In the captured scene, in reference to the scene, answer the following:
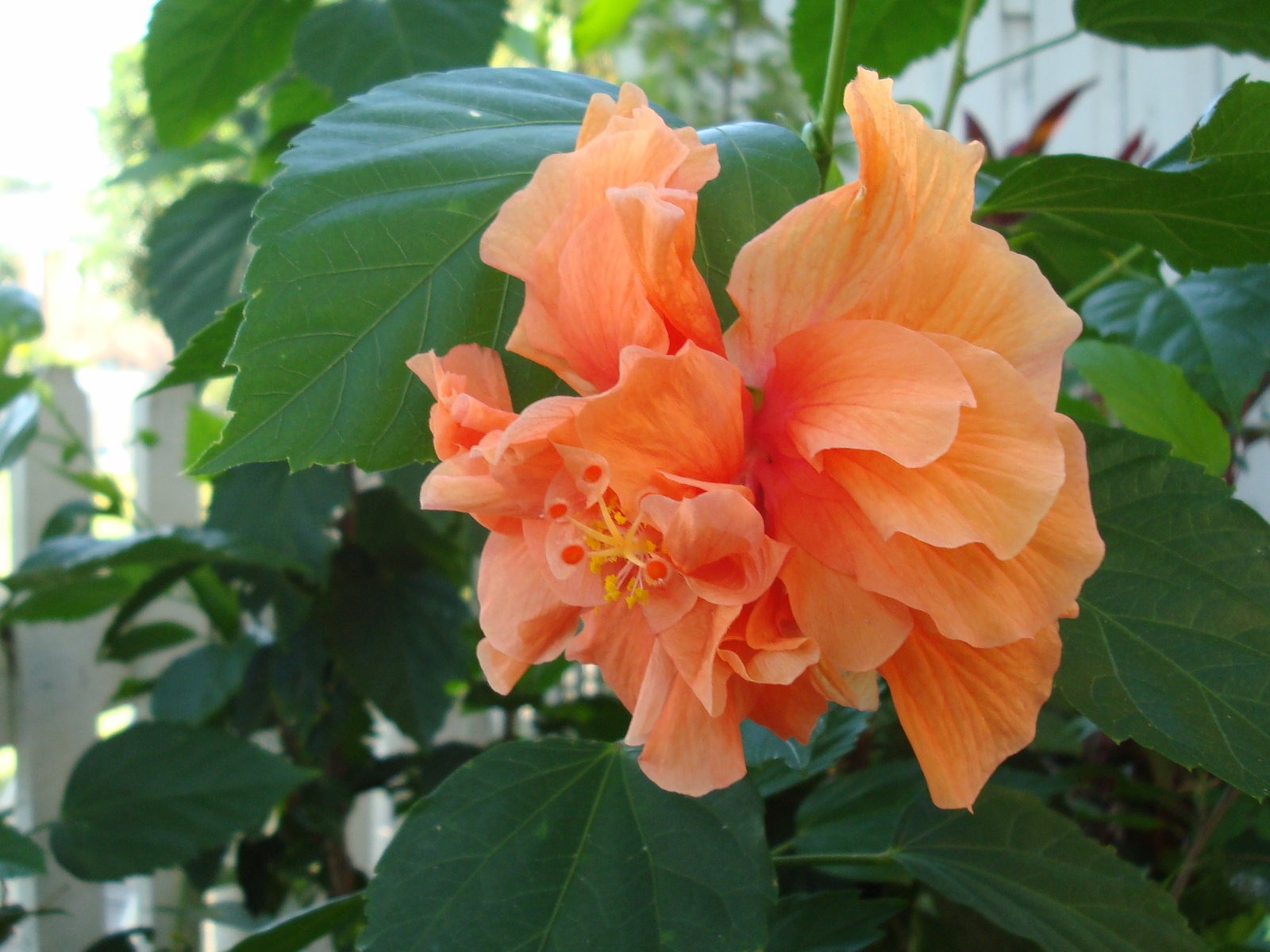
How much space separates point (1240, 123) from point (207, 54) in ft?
2.55

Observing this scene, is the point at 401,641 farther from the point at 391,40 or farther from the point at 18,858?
the point at 391,40

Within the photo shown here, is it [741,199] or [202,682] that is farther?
[202,682]

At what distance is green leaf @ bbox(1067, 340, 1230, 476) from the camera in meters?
0.53

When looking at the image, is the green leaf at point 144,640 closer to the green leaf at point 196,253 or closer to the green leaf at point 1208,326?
the green leaf at point 196,253

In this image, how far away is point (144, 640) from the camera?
1226 mm

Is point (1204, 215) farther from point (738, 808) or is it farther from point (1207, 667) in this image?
point (738, 808)

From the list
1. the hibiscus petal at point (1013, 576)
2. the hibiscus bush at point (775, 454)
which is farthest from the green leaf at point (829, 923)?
the hibiscus petal at point (1013, 576)

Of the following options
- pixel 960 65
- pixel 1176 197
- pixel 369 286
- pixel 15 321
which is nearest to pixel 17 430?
pixel 15 321

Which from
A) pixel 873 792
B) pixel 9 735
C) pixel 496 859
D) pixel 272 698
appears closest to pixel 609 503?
pixel 496 859

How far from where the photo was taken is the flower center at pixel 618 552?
0.30 meters

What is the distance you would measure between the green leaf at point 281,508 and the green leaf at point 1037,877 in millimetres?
625

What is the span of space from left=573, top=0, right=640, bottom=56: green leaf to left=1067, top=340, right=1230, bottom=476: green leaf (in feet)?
2.25

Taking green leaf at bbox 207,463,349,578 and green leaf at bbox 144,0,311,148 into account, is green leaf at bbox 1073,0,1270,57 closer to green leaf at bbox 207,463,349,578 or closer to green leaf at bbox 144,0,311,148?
green leaf at bbox 144,0,311,148

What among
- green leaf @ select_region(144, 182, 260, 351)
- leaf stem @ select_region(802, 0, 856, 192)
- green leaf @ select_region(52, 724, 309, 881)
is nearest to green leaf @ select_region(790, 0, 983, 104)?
leaf stem @ select_region(802, 0, 856, 192)
